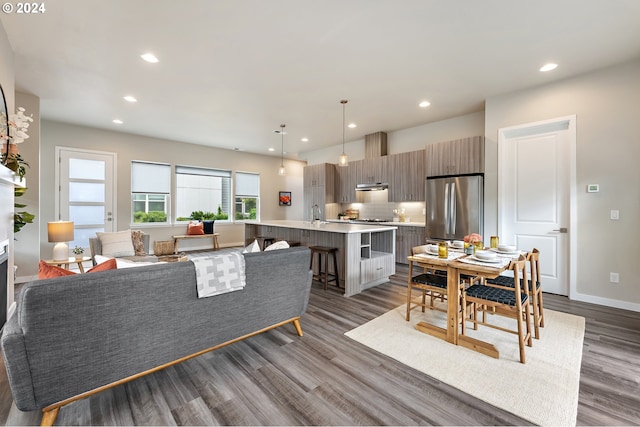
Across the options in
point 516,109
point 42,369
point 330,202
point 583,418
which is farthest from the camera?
point 330,202

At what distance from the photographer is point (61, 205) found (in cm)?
545

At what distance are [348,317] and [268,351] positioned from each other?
1020 millimetres

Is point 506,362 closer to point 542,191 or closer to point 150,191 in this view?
point 542,191

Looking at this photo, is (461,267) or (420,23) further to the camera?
(420,23)

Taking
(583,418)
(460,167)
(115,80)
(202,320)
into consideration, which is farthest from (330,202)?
(583,418)

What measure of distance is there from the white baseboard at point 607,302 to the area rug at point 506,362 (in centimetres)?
76

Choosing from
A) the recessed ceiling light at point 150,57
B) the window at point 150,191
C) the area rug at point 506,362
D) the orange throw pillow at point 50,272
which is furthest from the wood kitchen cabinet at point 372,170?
the orange throw pillow at point 50,272

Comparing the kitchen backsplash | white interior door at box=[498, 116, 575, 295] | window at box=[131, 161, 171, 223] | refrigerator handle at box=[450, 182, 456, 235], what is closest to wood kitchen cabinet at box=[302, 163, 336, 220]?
the kitchen backsplash

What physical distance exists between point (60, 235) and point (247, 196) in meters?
5.09

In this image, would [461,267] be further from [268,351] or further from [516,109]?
[516,109]

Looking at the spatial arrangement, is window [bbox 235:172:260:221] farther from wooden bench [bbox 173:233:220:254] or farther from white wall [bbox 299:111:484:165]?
white wall [bbox 299:111:484:165]

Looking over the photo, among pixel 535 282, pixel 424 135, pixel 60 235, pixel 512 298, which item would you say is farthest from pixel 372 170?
pixel 60 235

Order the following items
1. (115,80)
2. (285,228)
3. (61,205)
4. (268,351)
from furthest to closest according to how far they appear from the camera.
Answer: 1. (61,205)
2. (285,228)
3. (115,80)
4. (268,351)

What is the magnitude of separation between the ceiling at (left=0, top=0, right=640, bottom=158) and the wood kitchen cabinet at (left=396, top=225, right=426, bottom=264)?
2.24m
